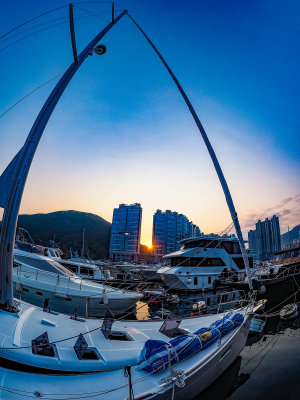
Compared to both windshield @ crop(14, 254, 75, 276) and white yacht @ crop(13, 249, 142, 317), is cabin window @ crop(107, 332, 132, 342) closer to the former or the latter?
white yacht @ crop(13, 249, 142, 317)

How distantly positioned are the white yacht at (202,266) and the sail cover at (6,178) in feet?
58.3

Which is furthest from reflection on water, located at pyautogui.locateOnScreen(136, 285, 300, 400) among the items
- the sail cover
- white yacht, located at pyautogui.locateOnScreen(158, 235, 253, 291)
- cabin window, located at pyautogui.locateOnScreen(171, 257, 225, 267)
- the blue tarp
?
cabin window, located at pyautogui.locateOnScreen(171, 257, 225, 267)

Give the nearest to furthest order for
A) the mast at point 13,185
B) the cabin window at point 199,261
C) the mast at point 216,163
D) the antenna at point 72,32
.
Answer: the mast at point 13,185 < the antenna at point 72,32 < the mast at point 216,163 < the cabin window at point 199,261

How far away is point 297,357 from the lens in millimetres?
7902

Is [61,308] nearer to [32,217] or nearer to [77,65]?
[77,65]

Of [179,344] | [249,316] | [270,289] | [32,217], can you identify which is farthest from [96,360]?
[32,217]

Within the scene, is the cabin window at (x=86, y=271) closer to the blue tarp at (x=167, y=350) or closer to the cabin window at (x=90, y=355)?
the cabin window at (x=90, y=355)

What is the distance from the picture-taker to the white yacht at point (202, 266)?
2256 centimetres

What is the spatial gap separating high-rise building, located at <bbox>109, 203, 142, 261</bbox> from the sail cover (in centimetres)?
10473

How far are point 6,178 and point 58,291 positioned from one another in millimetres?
8960

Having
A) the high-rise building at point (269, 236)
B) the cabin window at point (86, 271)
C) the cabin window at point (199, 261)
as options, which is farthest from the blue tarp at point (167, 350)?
the high-rise building at point (269, 236)

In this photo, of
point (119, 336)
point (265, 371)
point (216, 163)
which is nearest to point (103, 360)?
point (119, 336)

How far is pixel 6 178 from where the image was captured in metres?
6.07

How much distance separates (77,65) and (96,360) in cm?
879
